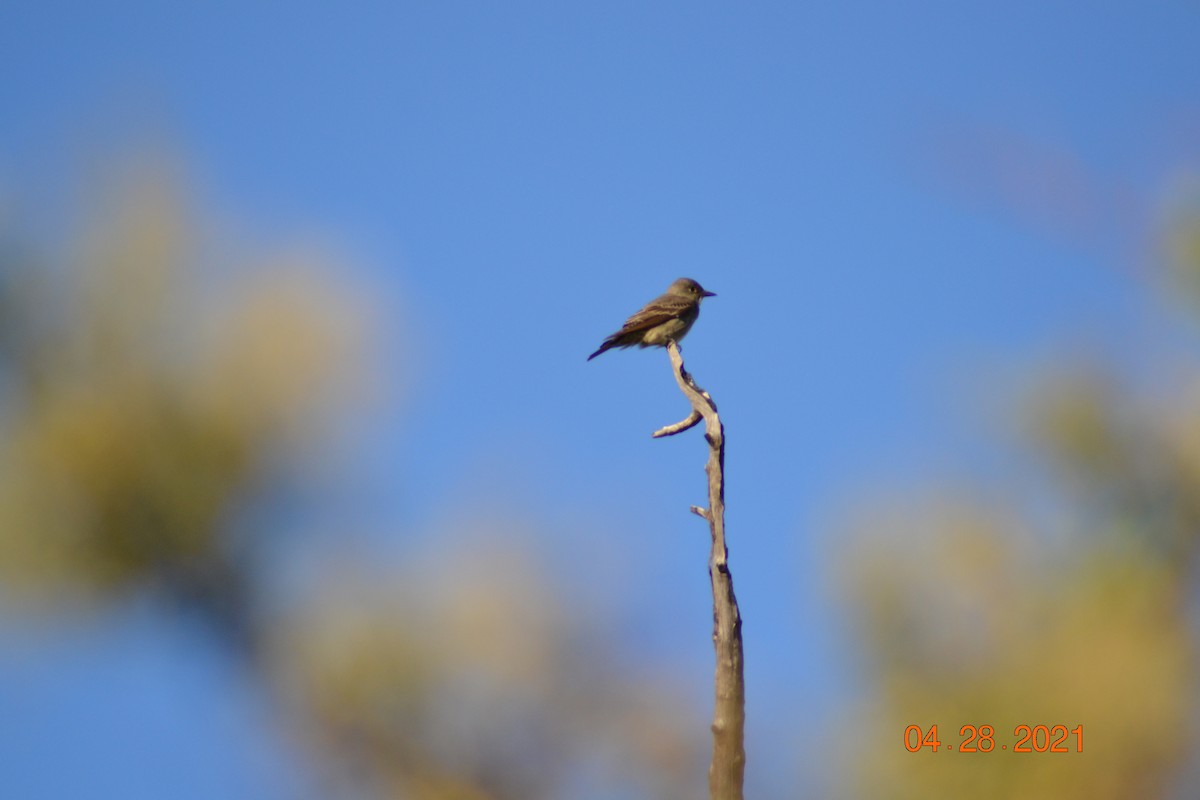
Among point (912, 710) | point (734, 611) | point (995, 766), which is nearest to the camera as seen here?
point (995, 766)

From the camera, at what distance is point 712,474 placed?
5.41 metres

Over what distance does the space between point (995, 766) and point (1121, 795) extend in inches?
13.6

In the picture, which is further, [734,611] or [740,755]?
[734,611]

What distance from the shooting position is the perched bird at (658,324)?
31.6 feet

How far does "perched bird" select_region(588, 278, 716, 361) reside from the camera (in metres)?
9.62

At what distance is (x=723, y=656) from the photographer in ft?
15.7

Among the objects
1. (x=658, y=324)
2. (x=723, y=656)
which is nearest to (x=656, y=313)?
(x=658, y=324)

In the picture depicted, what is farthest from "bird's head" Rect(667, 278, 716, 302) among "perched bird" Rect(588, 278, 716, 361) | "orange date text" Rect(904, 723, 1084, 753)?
"orange date text" Rect(904, 723, 1084, 753)

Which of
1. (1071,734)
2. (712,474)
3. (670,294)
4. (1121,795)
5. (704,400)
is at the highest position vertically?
(670,294)

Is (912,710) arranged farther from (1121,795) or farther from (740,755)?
(740,755)

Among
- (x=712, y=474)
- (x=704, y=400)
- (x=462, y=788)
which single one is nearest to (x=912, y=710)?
(x=462, y=788)

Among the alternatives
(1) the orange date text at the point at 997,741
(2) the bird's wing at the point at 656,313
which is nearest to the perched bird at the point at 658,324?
(2) the bird's wing at the point at 656,313

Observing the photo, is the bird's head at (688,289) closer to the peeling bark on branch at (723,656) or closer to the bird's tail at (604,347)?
the bird's tail at (604,347)

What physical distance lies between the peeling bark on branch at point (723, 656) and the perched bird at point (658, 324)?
3.98m
